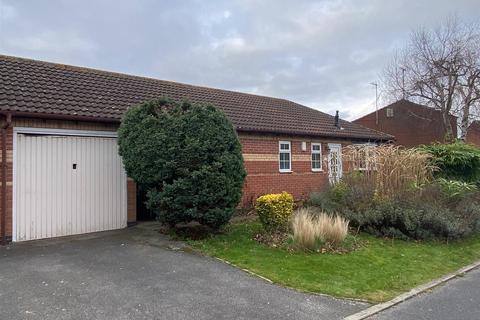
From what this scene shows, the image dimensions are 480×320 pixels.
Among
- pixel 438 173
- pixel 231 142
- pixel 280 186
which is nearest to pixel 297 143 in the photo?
pixel 280 186

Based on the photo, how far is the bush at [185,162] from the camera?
895 cm

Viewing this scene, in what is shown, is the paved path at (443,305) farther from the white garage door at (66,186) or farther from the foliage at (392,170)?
the white garage door at (66,186)

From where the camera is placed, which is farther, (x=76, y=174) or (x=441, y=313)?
(x=76, y=174)

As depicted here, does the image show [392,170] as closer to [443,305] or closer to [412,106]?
[443,305]

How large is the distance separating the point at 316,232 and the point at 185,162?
10.0ft

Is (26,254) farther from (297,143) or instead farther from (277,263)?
(297,143)

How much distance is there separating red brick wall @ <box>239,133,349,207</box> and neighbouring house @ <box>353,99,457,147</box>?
60.9 feet

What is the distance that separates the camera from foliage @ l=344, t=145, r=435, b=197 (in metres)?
11.4

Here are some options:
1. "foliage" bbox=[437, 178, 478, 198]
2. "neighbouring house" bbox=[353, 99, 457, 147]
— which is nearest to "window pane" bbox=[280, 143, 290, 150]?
"foliage" bbox=[437, 178, 478, 198]

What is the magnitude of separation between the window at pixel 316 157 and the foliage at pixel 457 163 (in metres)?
4.06

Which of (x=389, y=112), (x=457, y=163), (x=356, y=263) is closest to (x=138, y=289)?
(x=356, y=263)

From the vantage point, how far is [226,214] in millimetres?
9367

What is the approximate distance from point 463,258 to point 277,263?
165 inches

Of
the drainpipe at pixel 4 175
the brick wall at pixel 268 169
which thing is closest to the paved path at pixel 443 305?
the brick wall at pixel 268 169
